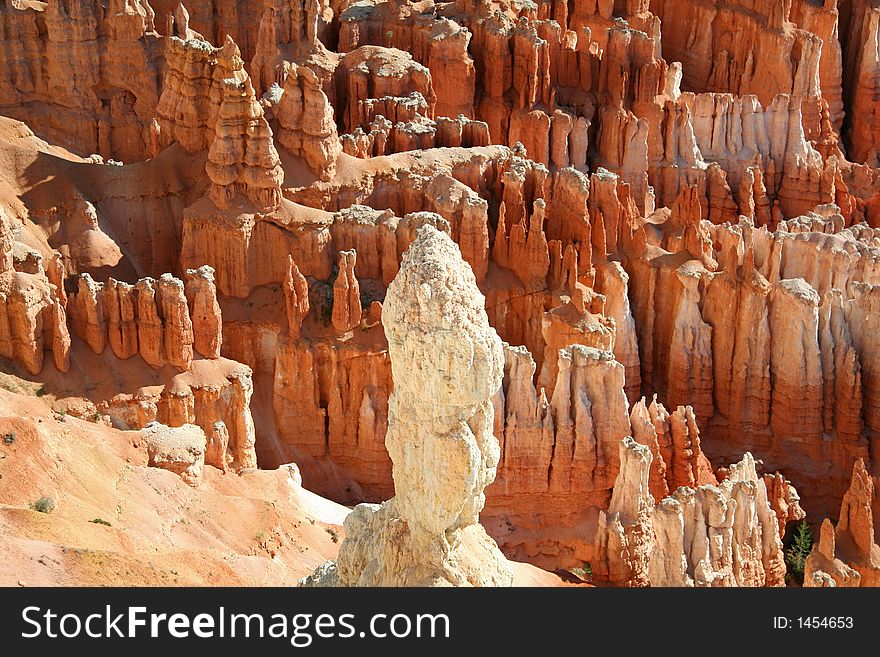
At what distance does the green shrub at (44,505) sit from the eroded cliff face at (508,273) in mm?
6412

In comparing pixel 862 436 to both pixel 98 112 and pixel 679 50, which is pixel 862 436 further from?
pixel 98 112

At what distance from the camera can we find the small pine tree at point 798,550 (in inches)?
1297

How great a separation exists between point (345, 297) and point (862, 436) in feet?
48.2

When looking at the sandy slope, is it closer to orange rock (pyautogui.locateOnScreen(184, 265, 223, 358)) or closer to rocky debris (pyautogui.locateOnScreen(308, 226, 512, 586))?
rocky debris (pyautogui.locateOnScreen(308, 226, 512, 586))

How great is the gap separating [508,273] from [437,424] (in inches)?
827

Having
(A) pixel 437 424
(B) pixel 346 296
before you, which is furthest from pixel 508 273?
(A) pixel 437 424

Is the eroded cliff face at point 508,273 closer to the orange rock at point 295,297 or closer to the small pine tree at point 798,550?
the orange rock at point 295,297

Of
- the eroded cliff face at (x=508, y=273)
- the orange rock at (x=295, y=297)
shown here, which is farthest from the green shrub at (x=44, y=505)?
the orange rock at (x=295, y=297)

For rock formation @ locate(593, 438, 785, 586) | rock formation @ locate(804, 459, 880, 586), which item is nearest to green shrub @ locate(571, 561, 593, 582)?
rock formation @ locate(593, 438, 785, 586)

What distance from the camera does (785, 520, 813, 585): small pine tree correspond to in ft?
108

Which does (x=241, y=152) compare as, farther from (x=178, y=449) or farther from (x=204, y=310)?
(x=178, y=449)
